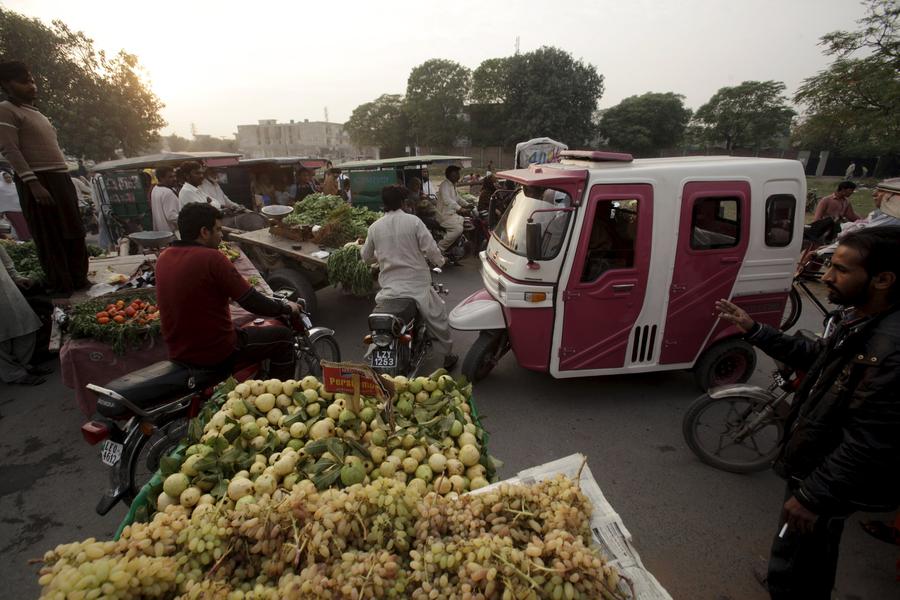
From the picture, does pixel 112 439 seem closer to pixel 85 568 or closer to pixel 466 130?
pixel 85 568

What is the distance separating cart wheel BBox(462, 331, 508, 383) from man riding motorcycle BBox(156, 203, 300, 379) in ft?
7.17

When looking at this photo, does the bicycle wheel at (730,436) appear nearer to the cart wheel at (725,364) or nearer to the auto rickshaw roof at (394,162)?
the cart wheel at (725,364)

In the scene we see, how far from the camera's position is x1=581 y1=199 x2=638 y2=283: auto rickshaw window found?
3.82 meters

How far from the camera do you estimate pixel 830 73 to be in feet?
50.2

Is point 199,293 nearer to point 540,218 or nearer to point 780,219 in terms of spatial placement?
point 540,218

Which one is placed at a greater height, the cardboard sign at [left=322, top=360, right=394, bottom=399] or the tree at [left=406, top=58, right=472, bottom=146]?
the tree at [left=406, top=58, right=472, bottom=146]

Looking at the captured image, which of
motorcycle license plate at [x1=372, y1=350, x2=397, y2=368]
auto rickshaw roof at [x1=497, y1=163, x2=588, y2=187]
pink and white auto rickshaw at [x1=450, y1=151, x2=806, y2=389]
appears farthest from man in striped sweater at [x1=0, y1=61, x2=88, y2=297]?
auto rickshaw roof at [x1=497, y1=163, x2=588, y2=187]

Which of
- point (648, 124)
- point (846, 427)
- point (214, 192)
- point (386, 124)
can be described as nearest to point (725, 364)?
point (846, 427)

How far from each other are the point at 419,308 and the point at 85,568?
3.53m

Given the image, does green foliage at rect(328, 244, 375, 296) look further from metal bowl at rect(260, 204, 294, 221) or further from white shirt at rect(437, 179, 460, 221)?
white shirt at rect(437, 179, 460, 221)

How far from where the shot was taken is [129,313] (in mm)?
4023

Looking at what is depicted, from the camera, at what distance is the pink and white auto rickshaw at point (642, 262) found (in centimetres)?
367

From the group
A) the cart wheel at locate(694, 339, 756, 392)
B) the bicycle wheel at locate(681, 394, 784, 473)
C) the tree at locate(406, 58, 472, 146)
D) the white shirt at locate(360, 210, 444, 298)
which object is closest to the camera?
the bicycle wheel at locate(681, 394, 784, 473)

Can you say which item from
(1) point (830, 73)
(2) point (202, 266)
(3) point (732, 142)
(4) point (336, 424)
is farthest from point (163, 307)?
(3) point (732, 142)
